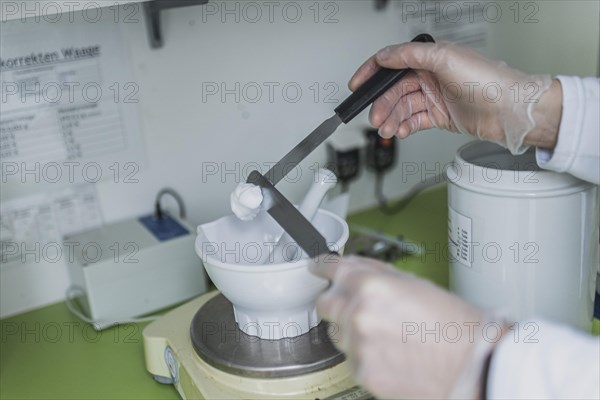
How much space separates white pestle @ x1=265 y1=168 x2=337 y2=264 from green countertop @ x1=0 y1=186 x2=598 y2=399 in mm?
243

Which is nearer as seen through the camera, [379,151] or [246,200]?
[246,200]

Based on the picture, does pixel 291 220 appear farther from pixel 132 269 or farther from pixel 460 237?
pixel 132 269

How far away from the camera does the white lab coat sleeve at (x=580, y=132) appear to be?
0.84 metres

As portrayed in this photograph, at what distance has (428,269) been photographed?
1.22 meters

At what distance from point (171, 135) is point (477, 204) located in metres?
0.55

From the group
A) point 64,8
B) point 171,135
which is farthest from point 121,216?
point 64,8

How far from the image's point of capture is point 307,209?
3.12 ft

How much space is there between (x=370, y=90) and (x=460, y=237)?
0.76 ft

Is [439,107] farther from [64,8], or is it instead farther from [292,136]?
[64,8]

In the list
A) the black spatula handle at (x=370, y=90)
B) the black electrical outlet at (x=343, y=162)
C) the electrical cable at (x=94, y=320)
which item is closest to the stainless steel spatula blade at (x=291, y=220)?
the black spatula handle at (x=370, y=90)

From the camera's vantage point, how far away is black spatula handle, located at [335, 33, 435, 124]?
36.5 inches

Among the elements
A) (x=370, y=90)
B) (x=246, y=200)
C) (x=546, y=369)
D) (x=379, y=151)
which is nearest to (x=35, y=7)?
(x=246, y=200)

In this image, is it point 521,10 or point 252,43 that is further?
point 521,10

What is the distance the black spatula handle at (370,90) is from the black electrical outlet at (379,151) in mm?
413
